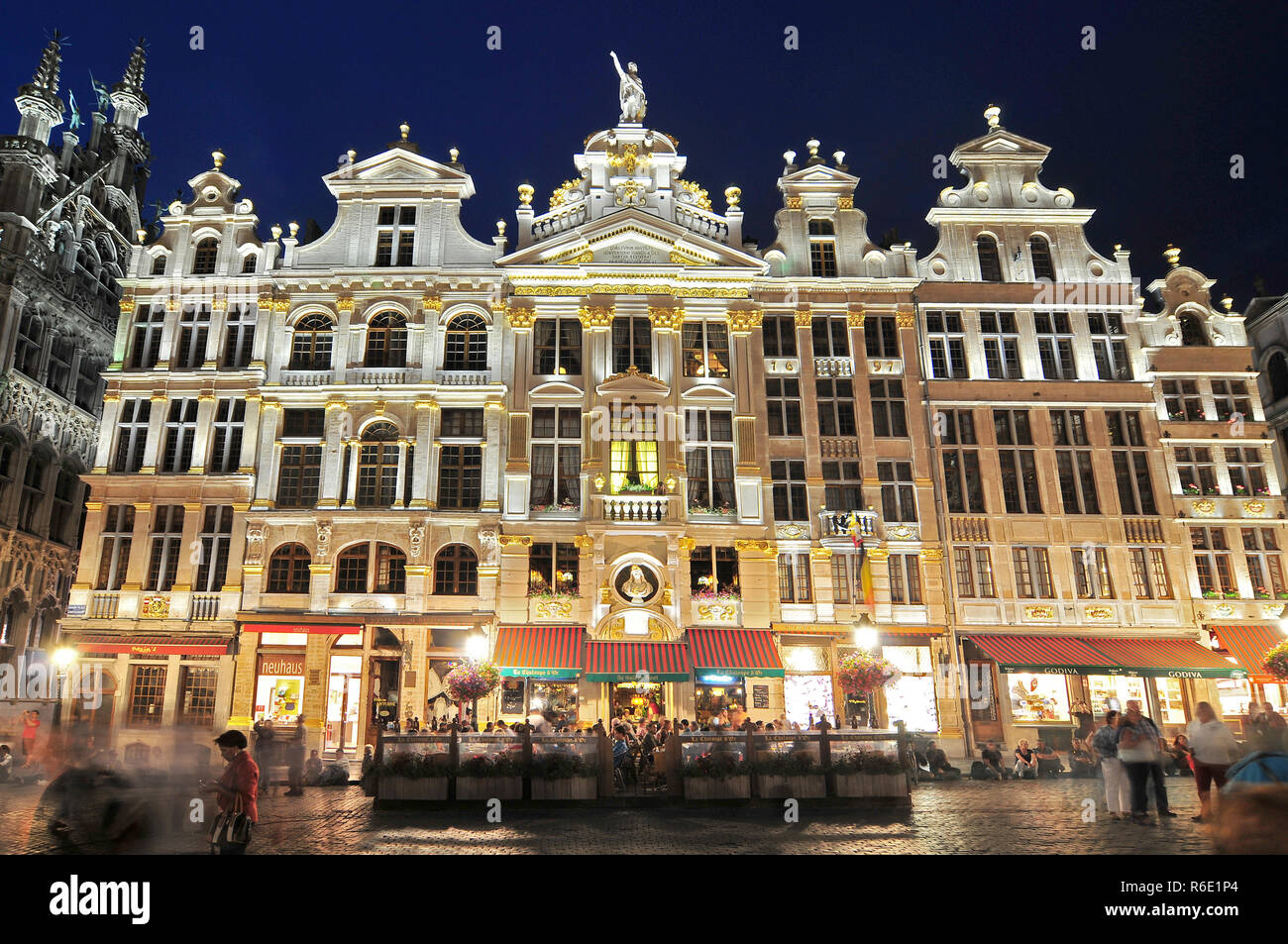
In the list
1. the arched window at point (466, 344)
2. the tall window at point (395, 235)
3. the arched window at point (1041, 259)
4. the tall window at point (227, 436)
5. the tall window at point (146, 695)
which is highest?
the tall window at point (395, 235)

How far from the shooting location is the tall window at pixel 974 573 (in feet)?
100

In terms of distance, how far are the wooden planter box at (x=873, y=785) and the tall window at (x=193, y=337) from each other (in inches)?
1147

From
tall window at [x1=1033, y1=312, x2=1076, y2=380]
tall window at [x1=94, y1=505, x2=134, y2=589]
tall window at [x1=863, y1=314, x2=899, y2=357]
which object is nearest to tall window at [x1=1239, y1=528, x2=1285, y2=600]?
tall window at [x1=1033, y1=312, x2=1076, y2=380]

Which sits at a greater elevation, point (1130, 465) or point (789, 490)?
point (1130, 465)

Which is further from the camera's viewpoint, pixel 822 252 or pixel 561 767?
pixel 822 252

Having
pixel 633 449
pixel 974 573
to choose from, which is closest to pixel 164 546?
pixel 633 449

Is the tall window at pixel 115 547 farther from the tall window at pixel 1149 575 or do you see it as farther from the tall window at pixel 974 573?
the tall window at pixel 1149 575

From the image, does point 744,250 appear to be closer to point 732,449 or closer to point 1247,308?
point 732,449

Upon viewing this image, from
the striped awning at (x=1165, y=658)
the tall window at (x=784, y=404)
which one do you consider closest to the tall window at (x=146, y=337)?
the tall window at (x=784, y=404)

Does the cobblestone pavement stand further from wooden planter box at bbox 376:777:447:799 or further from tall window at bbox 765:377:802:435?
tall window at bbox 765:377:802:435

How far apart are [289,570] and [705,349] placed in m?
17.9

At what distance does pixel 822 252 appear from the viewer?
34.7m

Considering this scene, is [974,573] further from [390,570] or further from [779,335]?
[390,570]
